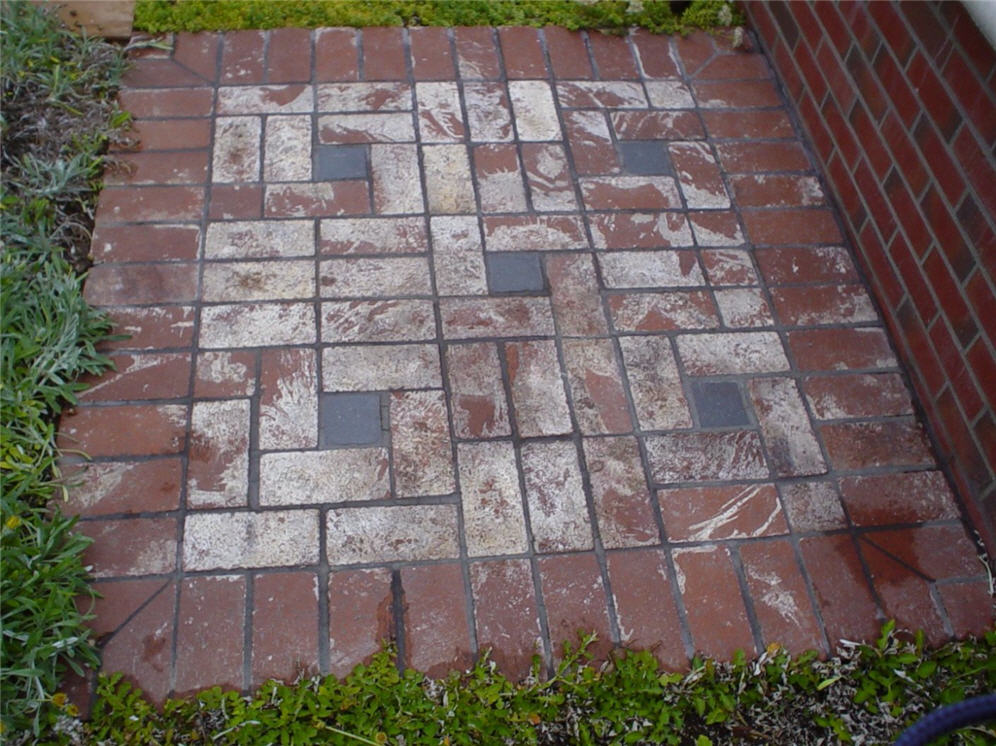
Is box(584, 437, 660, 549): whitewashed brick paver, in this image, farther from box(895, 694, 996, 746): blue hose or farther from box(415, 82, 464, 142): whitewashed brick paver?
box(415, 82, 464, 142): whitewashed brick paver

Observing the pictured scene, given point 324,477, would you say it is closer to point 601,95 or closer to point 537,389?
point 537,389

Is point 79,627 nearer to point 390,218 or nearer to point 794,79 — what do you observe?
point 390,218

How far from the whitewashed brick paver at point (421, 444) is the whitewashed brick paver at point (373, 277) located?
356 mm

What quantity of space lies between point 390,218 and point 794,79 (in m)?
1.52

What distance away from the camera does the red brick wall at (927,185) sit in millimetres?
2240

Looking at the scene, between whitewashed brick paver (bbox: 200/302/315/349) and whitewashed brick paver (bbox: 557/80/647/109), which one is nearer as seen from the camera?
whitewashed brick paver (bbox: 200/302/315/349)

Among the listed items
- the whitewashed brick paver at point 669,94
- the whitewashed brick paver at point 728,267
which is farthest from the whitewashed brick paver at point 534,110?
the whitewashed brick paver at point 728,267

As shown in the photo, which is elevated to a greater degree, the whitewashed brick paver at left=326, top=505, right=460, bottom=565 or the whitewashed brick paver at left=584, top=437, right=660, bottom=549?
the whitewashed brick paver at left=584, top=437, right=660, bottom=549

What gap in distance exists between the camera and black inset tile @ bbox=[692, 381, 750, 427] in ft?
7.83

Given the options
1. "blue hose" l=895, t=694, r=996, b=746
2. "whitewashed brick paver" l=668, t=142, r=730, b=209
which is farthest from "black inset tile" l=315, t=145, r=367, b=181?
"blue hose" l=895, t=694, r=996, b=746

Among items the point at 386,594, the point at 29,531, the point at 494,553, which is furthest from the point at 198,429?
the point at 494,553

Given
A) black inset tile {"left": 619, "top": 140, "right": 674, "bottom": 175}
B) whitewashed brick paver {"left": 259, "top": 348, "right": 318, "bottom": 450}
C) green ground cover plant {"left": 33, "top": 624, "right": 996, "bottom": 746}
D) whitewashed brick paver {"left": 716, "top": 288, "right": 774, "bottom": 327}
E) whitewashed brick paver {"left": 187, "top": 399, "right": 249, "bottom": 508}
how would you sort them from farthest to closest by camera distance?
black inset tile {"left": 619, "top": 140, "right": 674, "bottom": 175}
whitewashed brick paver {"left": 716, "top": 288, "right": 774, "bottom": 327}
whitewashed brick paver {"left": 259, "top": 348, "right": 318, "bottom": 450}
whitewashed brick paver {"left": 187, "top": 399, "right": 249, "bottom": 508}
green ground cover plant {"left": 33, "top": 624, "right": 996, "bottom": 746}

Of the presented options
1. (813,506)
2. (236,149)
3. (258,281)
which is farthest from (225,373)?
(813,506)

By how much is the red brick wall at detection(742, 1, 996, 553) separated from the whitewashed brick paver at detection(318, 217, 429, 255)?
1.33 meters
